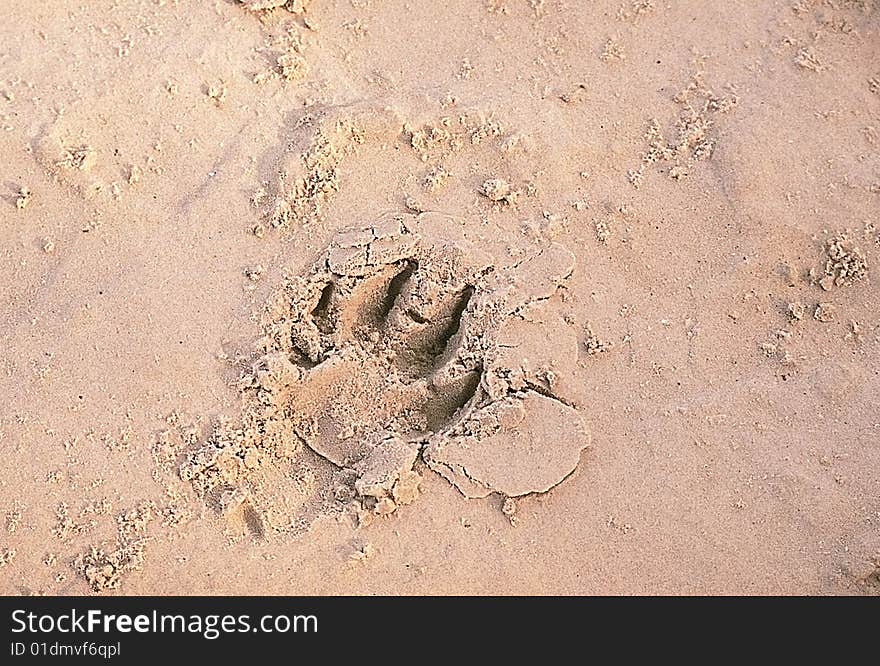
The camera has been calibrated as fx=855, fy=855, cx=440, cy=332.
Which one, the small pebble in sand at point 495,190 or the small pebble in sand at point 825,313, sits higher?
the small pebble in sand at point 825,313

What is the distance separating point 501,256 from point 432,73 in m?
0.72

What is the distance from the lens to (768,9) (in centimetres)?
293

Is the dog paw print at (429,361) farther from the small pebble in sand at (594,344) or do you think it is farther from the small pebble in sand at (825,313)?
the small pebble in sand at (825,313)

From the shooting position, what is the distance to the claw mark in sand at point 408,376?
228cm

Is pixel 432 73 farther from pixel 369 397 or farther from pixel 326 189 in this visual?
pixel 369 397

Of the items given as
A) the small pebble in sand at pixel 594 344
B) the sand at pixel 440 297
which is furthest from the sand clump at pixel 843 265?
the small pebble in sand at pixel 594 344

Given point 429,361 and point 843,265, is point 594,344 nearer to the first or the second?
point 429,361

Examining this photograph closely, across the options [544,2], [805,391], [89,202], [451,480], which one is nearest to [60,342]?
[89,202]

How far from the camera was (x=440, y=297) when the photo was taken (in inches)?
98.6

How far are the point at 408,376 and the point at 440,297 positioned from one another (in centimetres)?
25

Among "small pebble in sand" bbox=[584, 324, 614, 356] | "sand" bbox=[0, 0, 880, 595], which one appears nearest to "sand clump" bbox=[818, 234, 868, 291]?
"sand" bbox=[0, 0, 880, 595]

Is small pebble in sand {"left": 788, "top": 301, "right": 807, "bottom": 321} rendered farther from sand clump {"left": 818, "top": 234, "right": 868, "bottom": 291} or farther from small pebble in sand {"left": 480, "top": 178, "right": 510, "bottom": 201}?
small pebble in sand {"left": 480, "top": 178, "right": 510, "bottom": 201}

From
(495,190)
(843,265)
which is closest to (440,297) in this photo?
(495,190)

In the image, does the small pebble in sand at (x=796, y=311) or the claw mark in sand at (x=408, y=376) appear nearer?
the claw mark in sand at (x=408, y=376)
